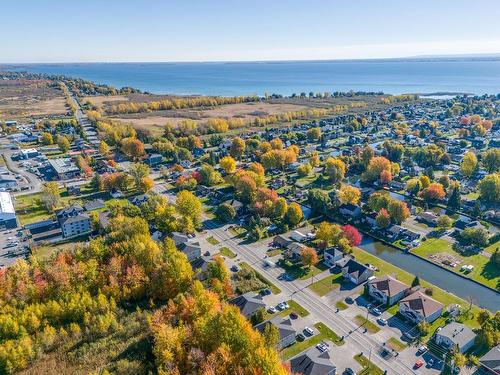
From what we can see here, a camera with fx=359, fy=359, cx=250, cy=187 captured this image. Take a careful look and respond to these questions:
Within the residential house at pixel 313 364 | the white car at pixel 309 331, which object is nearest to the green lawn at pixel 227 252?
the white car at pixel 309 331

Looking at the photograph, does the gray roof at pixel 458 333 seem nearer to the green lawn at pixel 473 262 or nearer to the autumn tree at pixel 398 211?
the green lawn at pixel 473 262

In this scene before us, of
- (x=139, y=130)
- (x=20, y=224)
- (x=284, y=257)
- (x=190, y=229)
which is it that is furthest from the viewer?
(x=139, y=130)

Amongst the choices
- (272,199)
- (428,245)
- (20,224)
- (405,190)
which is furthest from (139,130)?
(428,245)

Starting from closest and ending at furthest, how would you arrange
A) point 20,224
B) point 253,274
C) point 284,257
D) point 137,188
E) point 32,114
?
point 253,274, point 284,257, point 20,224, point 137,188, point 32,114

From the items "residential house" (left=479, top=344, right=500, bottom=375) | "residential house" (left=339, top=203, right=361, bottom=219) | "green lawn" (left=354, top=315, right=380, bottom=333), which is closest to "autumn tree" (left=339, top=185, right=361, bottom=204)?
"residential house" (left=339, top=203, right=361, bottom=219)

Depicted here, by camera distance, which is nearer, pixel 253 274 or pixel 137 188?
pixel 253 274

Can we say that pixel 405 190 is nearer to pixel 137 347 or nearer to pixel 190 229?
pixel 190 229
